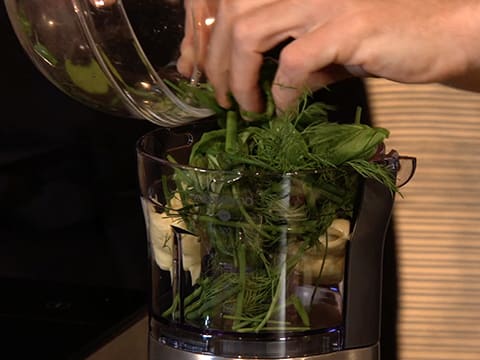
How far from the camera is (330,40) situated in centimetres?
62

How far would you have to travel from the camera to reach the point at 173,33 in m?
0.73

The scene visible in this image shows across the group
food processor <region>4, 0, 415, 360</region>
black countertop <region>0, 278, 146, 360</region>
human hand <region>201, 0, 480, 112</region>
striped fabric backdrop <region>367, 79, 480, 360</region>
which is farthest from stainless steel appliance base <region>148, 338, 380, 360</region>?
striped fabric backdrop <region>367, 79, 480, 360</region>

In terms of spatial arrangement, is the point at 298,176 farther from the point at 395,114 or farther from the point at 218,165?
the point at 395,114

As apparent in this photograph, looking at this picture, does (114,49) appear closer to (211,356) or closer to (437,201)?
(211,356)

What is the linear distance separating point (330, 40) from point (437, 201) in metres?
0.56

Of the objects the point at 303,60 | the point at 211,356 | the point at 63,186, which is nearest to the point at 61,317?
the point at 63,186

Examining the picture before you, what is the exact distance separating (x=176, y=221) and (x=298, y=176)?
0.29 ft

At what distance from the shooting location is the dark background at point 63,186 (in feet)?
4.09

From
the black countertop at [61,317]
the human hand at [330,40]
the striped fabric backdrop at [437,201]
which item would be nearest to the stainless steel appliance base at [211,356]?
the human hand at [330,40]

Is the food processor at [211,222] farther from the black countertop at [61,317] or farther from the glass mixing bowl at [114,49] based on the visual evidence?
the black countertop at [61,317]

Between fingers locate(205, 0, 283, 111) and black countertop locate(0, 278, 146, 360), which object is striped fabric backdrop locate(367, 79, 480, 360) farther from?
fingers locate(205, 0, 283, 111)

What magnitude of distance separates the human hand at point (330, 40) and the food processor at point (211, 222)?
5 cm

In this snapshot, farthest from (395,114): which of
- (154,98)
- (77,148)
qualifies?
(154,98)

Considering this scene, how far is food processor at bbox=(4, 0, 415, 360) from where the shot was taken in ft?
2.06
